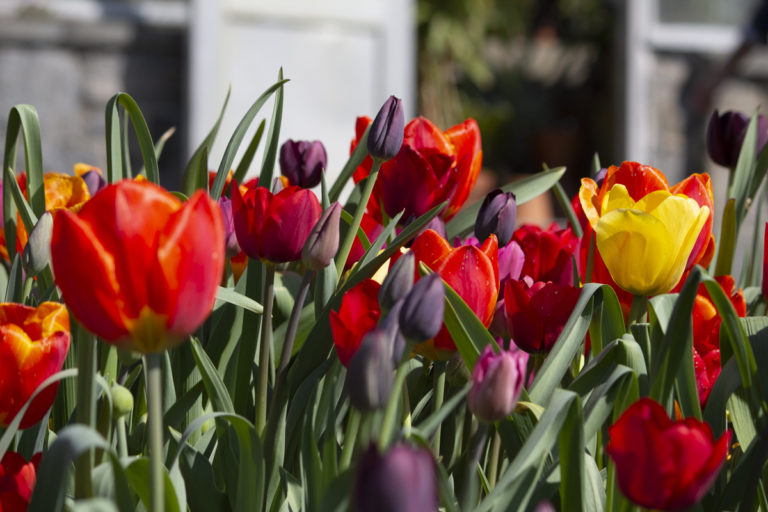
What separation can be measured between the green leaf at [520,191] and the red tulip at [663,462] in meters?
0.34

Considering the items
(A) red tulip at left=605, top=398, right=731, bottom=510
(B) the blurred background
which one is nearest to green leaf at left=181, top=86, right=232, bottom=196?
(A) red tulip at left=605, top=398, right=731, bottom=510

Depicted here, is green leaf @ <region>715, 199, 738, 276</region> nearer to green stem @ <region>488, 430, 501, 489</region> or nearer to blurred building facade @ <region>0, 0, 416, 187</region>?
green stem @ <region>488, 430, 501, 489</region>

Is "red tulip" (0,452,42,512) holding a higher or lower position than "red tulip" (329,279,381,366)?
lower

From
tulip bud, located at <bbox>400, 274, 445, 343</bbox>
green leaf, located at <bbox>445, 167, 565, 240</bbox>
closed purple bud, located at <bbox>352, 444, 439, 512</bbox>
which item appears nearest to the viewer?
closed purple bud, located at <bbox>352, 444, 439, 512</bbox>

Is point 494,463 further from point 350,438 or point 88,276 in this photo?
point 88,276

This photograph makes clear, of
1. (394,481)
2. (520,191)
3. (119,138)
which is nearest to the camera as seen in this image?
(394,481)

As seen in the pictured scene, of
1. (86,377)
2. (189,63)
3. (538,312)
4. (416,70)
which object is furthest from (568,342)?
(416,70)

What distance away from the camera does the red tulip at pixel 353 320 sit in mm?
394

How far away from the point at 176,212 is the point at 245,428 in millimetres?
93

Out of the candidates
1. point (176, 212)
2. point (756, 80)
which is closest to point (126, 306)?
point (176, 212)

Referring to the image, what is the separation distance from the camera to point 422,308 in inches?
13.6

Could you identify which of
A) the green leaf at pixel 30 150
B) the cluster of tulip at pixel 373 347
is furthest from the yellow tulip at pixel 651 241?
Result: the green leaf at pixel 30 150

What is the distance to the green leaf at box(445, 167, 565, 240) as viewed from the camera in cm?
66

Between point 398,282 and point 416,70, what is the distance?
14.5 ft
